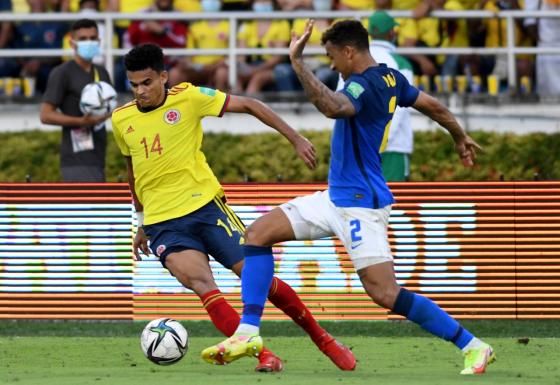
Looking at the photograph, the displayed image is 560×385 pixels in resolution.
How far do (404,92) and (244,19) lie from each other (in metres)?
9.32

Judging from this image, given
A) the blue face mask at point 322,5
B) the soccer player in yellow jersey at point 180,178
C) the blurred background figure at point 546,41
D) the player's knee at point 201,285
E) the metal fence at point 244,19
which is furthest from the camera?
the blue face mask at point 322,5

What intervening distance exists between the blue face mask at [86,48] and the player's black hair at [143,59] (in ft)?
15.4

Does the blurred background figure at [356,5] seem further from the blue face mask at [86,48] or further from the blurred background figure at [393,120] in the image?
the blue face mask at [86,48]

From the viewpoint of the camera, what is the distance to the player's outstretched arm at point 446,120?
1075cm

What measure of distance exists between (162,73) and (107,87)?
474 centimetres

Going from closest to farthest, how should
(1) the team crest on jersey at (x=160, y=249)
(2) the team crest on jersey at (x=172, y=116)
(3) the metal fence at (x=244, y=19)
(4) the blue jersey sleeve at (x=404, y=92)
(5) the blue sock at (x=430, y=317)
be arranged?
(5) the blue sock at (x=430, y=317) → (4) the blue jersey sleeve at (x=404, y=92) → (1) the team crest on jersey at (x=160, y=249) → (2) the team crest on jersey at (x=172, y=116) → (3) the metal fence at (x=244, y=19)

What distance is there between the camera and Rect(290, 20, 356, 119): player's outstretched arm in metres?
9.65

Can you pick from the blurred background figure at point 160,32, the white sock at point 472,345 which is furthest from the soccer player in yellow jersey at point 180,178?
the blurred background figure at point 160,32

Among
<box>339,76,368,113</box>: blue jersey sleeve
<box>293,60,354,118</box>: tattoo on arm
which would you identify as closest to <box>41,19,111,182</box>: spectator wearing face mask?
<box>339,76,368,113</box>: blue jersey sleeve

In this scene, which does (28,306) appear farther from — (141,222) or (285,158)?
(285,158)

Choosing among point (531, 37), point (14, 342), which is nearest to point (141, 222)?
point (14, 342)

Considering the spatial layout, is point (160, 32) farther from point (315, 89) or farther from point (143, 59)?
point (315, 89)

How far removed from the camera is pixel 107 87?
622 inches

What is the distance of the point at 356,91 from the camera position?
33.3ft
